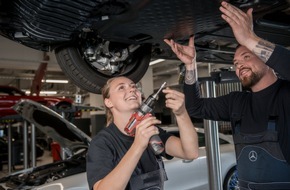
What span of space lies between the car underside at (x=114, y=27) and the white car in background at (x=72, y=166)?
1485 millimetres

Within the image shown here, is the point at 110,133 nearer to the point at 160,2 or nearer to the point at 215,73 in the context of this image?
the point at 160,2

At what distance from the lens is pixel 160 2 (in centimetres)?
119

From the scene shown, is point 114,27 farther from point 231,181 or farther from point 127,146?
point 231,181

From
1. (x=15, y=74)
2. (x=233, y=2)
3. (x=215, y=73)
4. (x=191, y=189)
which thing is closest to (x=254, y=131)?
(x=233, y=2)

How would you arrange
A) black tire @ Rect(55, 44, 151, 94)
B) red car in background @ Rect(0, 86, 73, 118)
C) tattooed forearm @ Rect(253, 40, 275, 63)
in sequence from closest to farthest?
tattooed forearm @ Rect(253, 40, 275, 63) < black tire @ Rect(55, 44, 151, 94) < red car in background @ Rect(0, 86, 73, 118)

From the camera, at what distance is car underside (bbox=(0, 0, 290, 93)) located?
1.24 m

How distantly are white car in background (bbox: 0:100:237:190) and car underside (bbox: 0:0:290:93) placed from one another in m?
1.48

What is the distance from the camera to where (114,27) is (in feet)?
4.77

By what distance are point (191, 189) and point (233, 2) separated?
8.63 ft

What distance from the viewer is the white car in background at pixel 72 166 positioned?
10.3 ft

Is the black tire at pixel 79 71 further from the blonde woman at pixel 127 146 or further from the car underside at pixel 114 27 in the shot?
the blonde woman at pixel 127 146

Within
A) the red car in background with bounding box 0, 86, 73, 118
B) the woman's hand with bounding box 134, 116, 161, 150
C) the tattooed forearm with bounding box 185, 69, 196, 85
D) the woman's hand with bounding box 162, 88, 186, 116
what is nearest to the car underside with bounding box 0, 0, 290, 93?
the tattooed forearm with bounding box 185, 69, 196, 85

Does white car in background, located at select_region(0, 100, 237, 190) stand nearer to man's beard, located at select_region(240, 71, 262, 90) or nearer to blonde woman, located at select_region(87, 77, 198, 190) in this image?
blonde woman, located at select_region(87, 77, 198, 190)

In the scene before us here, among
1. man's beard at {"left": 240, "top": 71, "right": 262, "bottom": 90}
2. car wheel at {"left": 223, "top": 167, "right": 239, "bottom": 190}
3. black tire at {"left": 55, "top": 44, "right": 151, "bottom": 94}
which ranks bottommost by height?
car wheel at {"left": 223, "top": 167, "right": 239, "bottom": 190}
